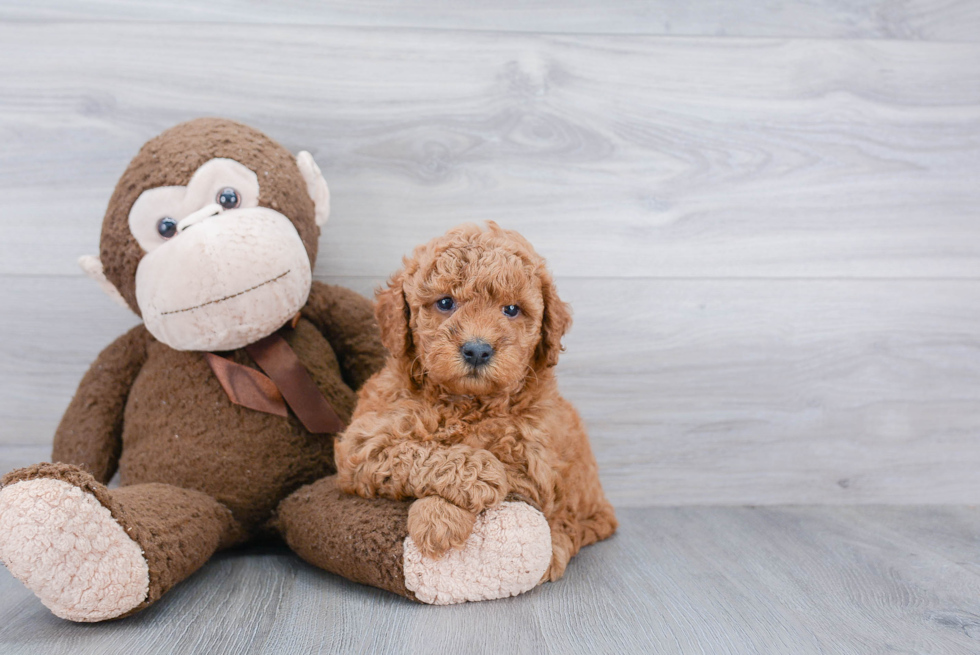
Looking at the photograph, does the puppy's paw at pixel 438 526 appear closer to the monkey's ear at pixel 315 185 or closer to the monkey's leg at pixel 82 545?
the monkey's leg at pixel 82 545

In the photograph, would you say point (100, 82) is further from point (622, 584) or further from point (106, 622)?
point (622, 584)

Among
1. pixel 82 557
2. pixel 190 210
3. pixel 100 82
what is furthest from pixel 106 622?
pixel 100 82

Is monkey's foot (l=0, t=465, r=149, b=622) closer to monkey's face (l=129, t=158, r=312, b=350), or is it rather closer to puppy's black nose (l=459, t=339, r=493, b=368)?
monkey's face (l=129, t=158, r=312, b=350)

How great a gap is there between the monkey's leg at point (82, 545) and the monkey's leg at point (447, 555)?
9.4 inches

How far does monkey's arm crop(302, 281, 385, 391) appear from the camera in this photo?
123 centimetres

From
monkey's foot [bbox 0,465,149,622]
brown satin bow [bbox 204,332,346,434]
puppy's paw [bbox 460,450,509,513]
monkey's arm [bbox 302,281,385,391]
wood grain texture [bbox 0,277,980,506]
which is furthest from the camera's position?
wood grain texture [bbox 0,277,980,506]

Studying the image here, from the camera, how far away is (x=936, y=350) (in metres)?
1.45

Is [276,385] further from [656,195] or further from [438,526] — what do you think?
[656,195]

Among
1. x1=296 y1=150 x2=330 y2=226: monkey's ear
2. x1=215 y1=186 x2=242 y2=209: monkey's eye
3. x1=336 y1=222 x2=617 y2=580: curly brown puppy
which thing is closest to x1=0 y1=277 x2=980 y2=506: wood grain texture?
x1=336 y1=222 x2=617 y2=580: curly brown puppy

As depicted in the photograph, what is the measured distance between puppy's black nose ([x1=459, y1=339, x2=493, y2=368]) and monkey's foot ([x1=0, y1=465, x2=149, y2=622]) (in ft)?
1.60

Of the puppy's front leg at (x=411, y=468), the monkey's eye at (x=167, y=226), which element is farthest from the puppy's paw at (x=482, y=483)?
the monkey's eye at (x=167, y=226)

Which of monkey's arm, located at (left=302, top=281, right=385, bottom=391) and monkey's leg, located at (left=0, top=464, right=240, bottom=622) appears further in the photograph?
monkey's arm, located at (left=302, top=281, right=385, bottom=391)

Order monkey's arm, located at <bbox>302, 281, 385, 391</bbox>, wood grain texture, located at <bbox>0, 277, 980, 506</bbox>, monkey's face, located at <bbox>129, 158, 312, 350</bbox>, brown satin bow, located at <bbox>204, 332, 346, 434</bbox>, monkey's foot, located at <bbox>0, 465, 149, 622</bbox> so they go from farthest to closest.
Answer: wood grain texture, located at <bbox>0, 277, 980, 506</bbox>, monkey's arm, located at <bbox>302, 281, 385, 391</bbox>, brown satin bow, located at <bbox>204, 332, 346, 434</bbox>, monkey's face, located at <bbox>129, 158, 312, 350</bbox>, monkey's foot, located at <bbox>0, 465, 149, 622</bbox>

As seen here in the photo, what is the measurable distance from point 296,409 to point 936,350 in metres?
1.33
